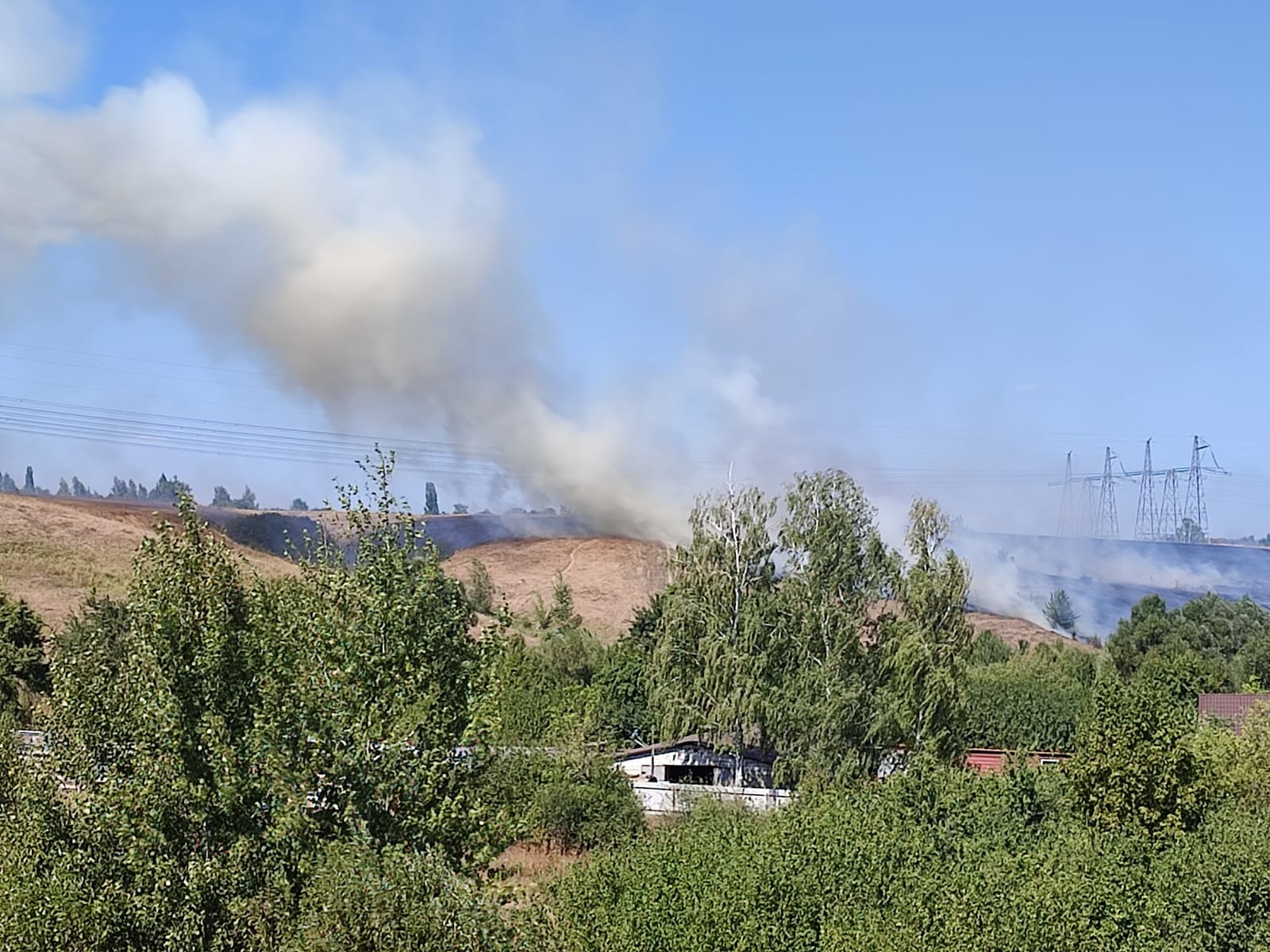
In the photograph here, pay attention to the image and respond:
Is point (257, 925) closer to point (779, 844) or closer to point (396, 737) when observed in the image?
point (396, 737)

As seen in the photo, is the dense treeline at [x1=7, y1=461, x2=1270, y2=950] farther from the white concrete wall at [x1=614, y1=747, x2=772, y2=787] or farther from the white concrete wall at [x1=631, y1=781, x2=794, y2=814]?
the white concrete wall at [x1=631, y1=781, x2=794, y2=814]

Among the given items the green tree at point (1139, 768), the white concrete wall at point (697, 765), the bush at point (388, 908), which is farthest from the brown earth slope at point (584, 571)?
the bush at point (388, 908)

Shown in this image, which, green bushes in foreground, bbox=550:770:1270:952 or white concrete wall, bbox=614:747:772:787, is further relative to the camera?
white concrete wall, bbox=614:747:772:787

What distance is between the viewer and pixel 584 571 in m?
95.6

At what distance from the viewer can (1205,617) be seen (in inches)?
3622

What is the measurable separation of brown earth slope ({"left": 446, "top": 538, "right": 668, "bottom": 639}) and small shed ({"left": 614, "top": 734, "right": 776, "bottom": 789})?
41161 mm

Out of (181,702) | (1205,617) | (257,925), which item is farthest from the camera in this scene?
(1205,617)

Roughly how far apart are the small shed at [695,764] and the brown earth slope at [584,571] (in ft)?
135

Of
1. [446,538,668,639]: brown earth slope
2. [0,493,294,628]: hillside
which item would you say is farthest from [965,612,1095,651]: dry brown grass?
[0,493,294,628]: hillside

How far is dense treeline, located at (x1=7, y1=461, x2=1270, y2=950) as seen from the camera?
533 inches

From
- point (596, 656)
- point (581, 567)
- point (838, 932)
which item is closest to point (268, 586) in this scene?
point (838, 932)

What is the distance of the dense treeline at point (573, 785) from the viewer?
13539 millimetres

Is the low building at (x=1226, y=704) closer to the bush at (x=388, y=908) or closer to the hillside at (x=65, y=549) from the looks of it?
the hillside at (x=65, y=549)

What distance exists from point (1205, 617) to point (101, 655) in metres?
89.5
